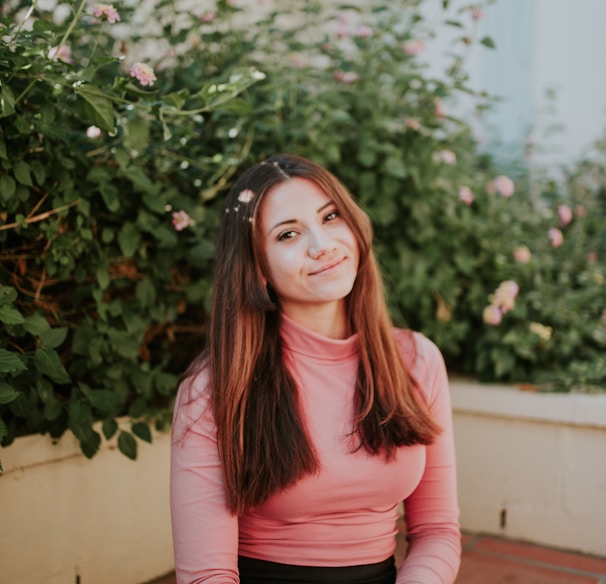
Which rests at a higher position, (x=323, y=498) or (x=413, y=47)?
(x=413, y=47)

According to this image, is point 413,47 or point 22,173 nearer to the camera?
point 22,173

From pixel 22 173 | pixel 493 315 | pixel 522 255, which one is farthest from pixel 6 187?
pixel 522 255

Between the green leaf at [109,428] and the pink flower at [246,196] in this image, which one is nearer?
the pink flower at [246,196]

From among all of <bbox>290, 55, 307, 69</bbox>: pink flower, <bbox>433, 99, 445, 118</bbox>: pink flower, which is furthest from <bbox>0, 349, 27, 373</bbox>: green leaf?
A: <bbox>433, 99, 445, 118</bbox>: pink flower

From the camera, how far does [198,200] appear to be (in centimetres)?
234

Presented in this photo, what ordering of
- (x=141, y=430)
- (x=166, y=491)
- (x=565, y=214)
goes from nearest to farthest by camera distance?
(x=141, y=430) < (x=166, y=491) < (x=565, y=214)

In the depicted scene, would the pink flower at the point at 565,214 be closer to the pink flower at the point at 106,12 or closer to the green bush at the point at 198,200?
the green bush at the point at 198,200

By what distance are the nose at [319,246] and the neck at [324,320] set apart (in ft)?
0.58

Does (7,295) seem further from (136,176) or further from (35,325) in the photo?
(136,176)

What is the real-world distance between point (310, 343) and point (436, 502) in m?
0.48

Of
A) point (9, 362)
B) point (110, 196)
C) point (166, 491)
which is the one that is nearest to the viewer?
point (9, 362)

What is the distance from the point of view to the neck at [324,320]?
69.9 inches

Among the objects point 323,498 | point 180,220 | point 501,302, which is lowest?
point 501,302

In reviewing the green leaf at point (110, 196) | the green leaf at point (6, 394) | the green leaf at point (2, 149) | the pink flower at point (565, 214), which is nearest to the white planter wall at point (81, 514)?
the green leaf at point (6, 394)
